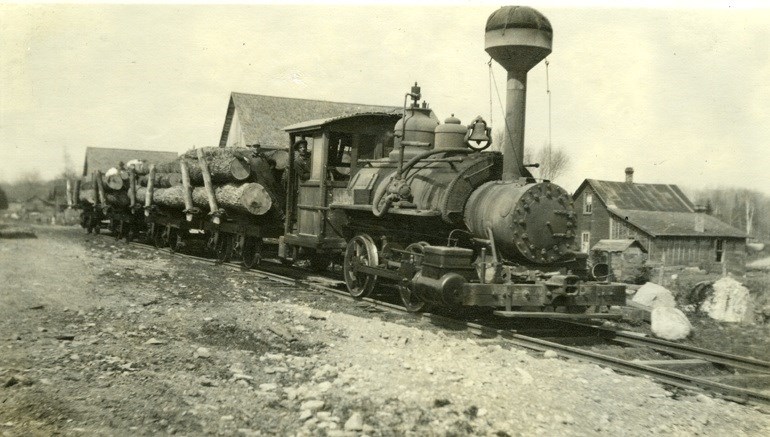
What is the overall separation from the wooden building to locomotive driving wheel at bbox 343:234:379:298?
2209cm

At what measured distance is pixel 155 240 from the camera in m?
18.3

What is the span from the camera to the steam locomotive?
7.52 meters

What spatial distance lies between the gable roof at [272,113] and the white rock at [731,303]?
2238 centimetres

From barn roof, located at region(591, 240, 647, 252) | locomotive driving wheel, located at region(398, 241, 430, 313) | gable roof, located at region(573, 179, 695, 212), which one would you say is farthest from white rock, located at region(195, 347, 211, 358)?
gable roof, located at region(573, 179, 695, 212)

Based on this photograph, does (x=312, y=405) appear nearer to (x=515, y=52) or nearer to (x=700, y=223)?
(x=515, y=52)

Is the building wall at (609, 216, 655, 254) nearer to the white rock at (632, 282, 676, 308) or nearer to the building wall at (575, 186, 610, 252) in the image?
the building wall at (575, 186, 610, 252)

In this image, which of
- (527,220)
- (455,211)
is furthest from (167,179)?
(527,220)

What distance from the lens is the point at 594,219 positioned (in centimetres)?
3362

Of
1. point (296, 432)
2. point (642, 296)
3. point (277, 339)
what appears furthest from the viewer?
point (642, 296)

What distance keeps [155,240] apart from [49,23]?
11214 millimetres

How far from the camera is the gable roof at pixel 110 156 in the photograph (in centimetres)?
5303

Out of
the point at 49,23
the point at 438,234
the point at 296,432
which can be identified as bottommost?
the point at 296,432

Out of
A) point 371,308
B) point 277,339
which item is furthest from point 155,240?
point 277,339

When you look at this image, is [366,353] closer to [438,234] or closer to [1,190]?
[438,234]
